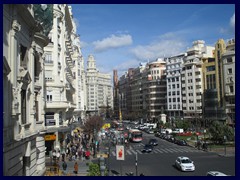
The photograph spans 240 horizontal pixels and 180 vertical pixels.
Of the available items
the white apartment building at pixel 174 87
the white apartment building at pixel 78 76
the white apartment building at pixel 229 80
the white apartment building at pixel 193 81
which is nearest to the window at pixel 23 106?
the white apartment building at pixel 78 76

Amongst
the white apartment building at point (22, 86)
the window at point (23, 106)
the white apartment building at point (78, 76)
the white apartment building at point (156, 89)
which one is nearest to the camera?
the white apartment building at point (22, 86)

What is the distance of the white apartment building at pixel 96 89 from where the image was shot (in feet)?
482

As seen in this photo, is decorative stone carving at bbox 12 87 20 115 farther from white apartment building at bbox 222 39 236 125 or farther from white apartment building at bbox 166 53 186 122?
white apartment building at bbox 166 53 186 122

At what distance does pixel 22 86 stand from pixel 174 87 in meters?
69.3

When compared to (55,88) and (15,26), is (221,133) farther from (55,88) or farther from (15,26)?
(15,26)

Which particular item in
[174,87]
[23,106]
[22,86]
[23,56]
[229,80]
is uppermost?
[229,80]

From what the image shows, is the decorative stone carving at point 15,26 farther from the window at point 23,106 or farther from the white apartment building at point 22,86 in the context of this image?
the window at point 23,106

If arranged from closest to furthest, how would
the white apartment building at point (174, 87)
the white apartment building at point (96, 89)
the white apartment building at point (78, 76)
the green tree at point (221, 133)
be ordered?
the green tree at point (221, 133) < the white apartment building at point (78, 76) < the white apartment building at point (174, 87) < the white apartment building at point (96, 89)

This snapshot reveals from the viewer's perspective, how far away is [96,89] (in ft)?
507

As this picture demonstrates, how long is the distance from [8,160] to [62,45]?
82.6 ft

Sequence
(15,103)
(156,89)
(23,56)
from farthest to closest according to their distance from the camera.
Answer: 1. (156,89)
2. (23,56)
3. (15,103)

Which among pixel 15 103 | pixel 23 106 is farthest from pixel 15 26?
pixel 23 106

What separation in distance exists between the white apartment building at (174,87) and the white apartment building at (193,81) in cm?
261

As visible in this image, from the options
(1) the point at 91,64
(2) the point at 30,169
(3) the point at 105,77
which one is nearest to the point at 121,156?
(2) the point at 30,169
